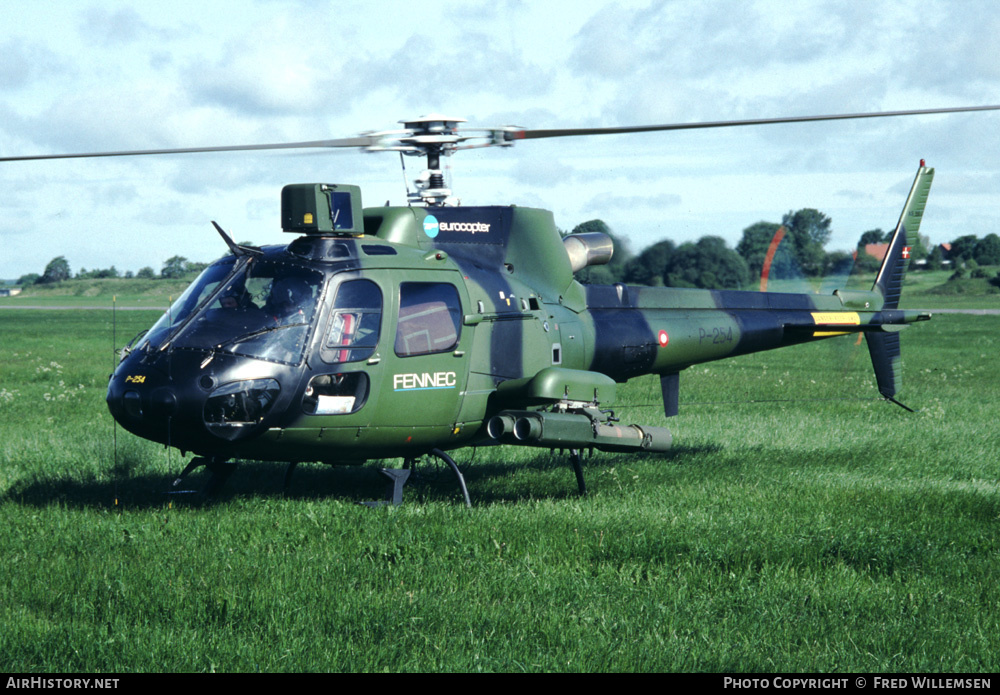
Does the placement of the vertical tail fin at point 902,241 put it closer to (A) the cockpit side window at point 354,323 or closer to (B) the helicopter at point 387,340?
(B) the helicopter at point 387,340

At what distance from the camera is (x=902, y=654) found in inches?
233

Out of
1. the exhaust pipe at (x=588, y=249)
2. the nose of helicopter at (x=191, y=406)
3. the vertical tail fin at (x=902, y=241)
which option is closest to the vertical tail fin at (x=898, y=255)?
the vertical tail fin at (x=902, y=241)

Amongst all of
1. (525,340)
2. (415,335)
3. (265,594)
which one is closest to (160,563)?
(265,594)

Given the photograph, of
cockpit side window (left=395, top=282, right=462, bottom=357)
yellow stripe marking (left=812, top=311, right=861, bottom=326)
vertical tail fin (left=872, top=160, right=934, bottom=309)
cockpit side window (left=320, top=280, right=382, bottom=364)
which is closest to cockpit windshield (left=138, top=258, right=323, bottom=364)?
cockpit side window (left=320, top=280, right=382, bottom=364)

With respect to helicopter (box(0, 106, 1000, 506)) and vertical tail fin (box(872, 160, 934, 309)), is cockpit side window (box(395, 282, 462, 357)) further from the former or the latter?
vertical tail fin (box(872, 160, 934, 309))

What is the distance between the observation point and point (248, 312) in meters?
8.58

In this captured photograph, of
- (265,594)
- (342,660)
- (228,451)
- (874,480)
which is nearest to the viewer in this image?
(342,660)

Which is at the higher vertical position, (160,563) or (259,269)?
(259,269)

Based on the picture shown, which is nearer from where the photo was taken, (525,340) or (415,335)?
(415,335)

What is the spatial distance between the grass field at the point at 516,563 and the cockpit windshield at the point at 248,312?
1.46 metres

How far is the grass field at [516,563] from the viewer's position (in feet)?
19.2

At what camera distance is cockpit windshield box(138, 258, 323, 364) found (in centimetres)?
840

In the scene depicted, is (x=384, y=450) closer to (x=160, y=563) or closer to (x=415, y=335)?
(x=415, y=335)
